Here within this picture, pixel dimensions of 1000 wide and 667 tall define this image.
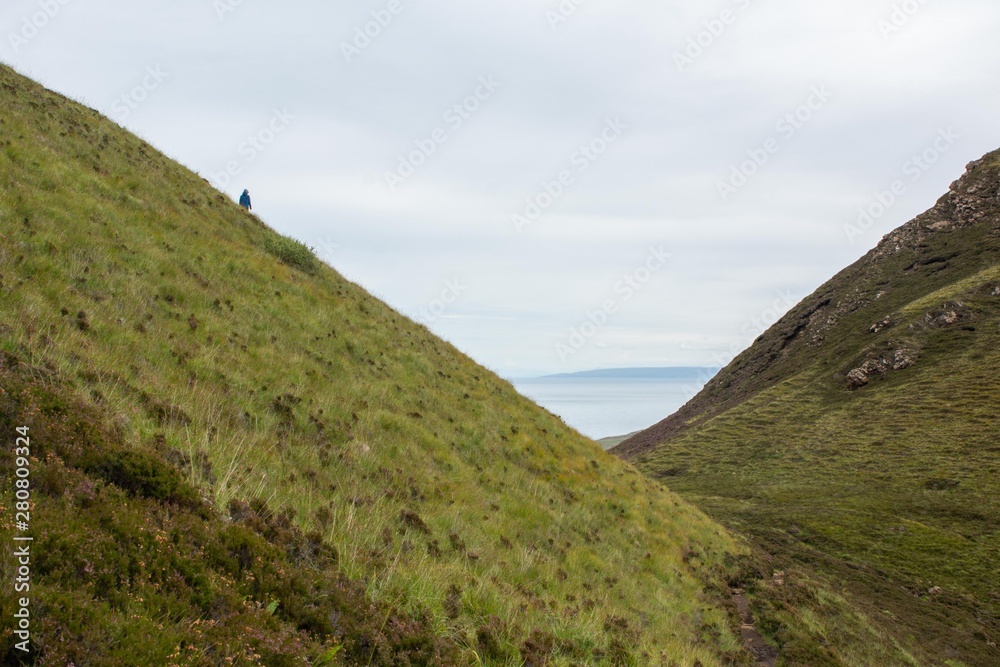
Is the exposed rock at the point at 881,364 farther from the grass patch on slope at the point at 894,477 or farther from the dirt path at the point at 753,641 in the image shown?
the dirt path at the point at 753,641

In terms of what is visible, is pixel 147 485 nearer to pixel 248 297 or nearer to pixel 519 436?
pixel 248 297

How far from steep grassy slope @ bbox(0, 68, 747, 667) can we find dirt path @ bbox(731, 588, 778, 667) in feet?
1.99

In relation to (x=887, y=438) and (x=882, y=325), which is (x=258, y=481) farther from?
(x=882, y=325)

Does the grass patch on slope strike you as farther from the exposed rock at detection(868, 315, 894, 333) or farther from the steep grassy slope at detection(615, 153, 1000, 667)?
the exposed rock at detection(868, 315, 894, 333)

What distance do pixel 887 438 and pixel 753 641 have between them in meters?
40.5

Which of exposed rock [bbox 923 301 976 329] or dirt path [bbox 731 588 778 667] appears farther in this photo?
exposed rock [bbox 923 301 976 329]

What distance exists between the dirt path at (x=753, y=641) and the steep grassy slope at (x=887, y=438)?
62 centimetres

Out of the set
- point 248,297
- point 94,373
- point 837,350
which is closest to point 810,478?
point 837,350

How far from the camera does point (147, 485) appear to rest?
5.93m

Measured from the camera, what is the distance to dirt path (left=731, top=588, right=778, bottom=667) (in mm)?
14419

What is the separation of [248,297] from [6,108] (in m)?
11.0

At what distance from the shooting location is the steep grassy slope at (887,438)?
91.6ft

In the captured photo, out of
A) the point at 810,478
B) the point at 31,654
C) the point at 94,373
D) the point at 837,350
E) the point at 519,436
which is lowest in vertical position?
the point at 31,654

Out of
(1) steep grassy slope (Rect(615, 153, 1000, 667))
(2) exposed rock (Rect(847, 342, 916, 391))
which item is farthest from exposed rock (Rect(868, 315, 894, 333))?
(2) exposed rock (Rect(847, 342, 916, 391))
